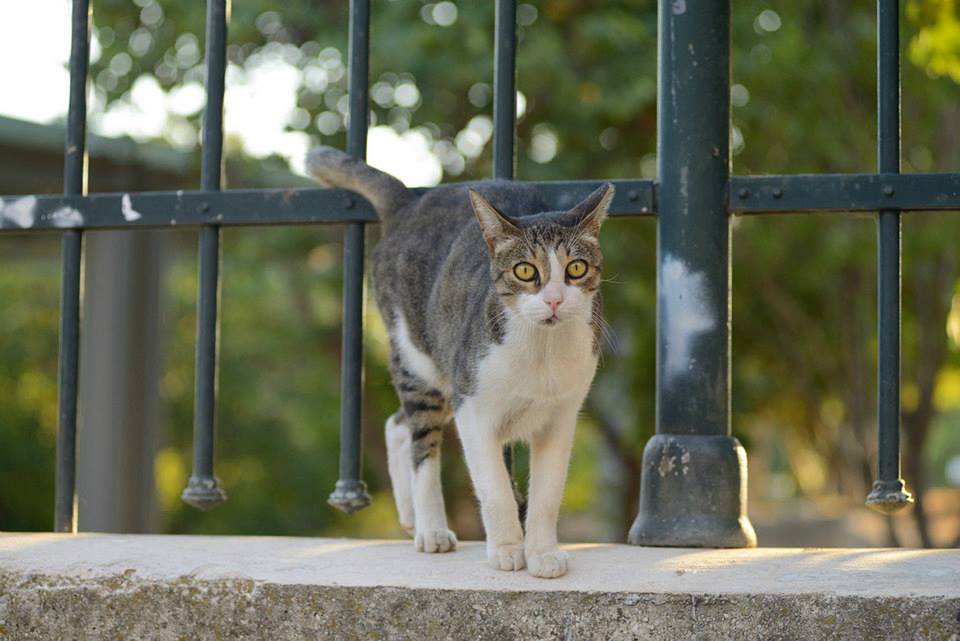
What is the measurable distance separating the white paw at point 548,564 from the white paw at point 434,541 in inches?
13.0

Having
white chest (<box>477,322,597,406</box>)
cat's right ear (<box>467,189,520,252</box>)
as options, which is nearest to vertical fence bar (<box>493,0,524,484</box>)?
cat's right ear (<box>467,189,520,252</box>)

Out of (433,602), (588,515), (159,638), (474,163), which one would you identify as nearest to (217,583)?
(159,638)

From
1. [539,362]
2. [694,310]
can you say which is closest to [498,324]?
[539,362]

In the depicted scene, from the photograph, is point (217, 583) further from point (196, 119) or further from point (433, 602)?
point (196, 119)

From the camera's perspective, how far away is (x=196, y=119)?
32.6 feet

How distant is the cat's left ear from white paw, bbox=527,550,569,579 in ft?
2.18

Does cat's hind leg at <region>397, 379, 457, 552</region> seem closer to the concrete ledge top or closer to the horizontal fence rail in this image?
the concrete ledge top

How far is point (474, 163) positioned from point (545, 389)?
6.65m

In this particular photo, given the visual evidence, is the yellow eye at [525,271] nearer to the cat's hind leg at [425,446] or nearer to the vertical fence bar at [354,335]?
the vertical fence bar at [354,335]

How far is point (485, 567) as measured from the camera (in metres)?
2.32

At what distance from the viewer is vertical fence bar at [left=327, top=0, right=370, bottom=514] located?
2536 mm

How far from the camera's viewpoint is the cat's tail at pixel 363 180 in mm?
2697

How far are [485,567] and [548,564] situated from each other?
0.52ft

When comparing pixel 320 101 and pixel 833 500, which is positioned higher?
pixel 320 101
